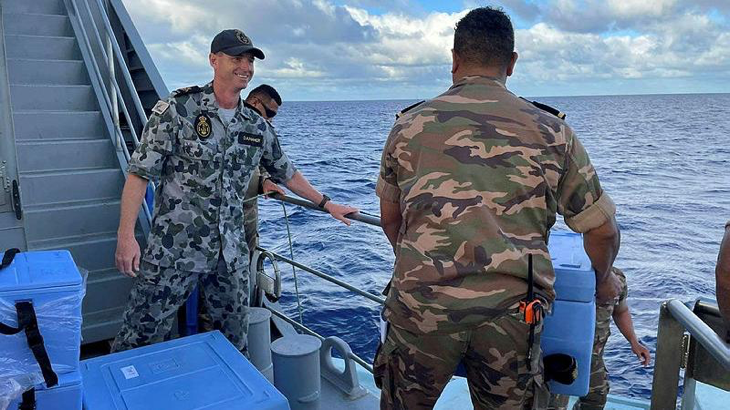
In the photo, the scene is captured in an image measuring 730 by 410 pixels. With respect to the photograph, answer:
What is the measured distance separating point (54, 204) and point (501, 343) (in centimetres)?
325

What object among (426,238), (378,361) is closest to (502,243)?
(426,238)

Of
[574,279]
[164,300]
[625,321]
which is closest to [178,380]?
[164,300]

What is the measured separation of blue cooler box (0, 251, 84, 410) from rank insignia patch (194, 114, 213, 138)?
1.04 m

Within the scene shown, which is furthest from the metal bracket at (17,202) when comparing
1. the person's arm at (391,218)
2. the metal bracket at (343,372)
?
the person's arm at (391,218)

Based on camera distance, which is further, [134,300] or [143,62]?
[143,62]

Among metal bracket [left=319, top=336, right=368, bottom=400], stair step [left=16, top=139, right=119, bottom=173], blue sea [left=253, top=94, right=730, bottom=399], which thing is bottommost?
blue sea [left=253, top=94, right=730, bottom=399]

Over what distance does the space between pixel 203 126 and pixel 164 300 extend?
0.85 meters

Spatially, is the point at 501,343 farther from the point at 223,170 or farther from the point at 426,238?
the point at 223,170

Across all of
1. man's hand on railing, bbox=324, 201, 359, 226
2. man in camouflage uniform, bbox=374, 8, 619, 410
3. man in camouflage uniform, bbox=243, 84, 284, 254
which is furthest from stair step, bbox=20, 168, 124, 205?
man in camouflage uniform, bbox=374, 8, 619, 410

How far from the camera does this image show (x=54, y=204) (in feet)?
12.8

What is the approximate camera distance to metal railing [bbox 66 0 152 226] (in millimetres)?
3879

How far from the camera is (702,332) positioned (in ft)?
5.59

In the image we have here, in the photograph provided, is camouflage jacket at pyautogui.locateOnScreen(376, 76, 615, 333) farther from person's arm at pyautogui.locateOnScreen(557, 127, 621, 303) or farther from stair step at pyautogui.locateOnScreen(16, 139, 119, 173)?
stair step at pyautogui.locateOnScreen(16, 139, 119, 173)

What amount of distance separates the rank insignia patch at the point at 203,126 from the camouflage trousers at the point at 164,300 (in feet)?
2.06
